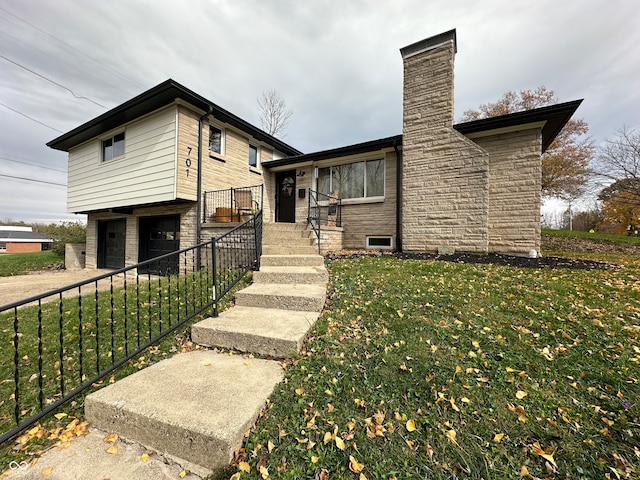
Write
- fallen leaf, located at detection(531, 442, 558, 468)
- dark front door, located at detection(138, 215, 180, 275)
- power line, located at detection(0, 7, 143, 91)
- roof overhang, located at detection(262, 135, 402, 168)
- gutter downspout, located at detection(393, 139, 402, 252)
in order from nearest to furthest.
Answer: fallen leaf, located at detection(531, 442, 558, 468)
power line, located at detection(0, 7, 143, 91)
roof overhang, located at detection(262, 135, 402, 168)
gutter downspout, located at detection(393, 139, 402, 252)
dark front door, located at detection(138, 215, 180, 275)

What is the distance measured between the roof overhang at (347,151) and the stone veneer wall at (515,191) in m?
2.68

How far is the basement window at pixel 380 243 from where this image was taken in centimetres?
852

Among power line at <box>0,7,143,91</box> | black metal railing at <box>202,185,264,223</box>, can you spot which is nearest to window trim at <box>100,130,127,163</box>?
power line at <box>0,7,143,91</box>

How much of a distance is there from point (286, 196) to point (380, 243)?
4.75m

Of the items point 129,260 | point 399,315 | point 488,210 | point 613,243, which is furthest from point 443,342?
point 613,243

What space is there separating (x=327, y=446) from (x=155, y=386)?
4.91 feet

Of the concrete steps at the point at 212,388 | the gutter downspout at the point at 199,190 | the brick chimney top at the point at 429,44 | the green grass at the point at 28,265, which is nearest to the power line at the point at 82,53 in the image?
the gutter downspout at the point at 199,190

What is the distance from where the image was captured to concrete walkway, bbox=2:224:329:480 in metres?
1.57

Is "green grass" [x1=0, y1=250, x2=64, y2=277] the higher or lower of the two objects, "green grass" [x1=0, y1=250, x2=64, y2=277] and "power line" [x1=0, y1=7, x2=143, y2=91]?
the lower

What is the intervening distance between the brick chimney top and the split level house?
30mm

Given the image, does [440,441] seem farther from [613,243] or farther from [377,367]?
[613,243]

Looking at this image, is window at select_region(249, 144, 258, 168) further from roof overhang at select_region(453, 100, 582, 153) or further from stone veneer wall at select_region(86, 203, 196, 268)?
roof overhang at select_region(453, 100, 582, 153)

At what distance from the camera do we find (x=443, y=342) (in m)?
2.62

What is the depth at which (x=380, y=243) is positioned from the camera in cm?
868
